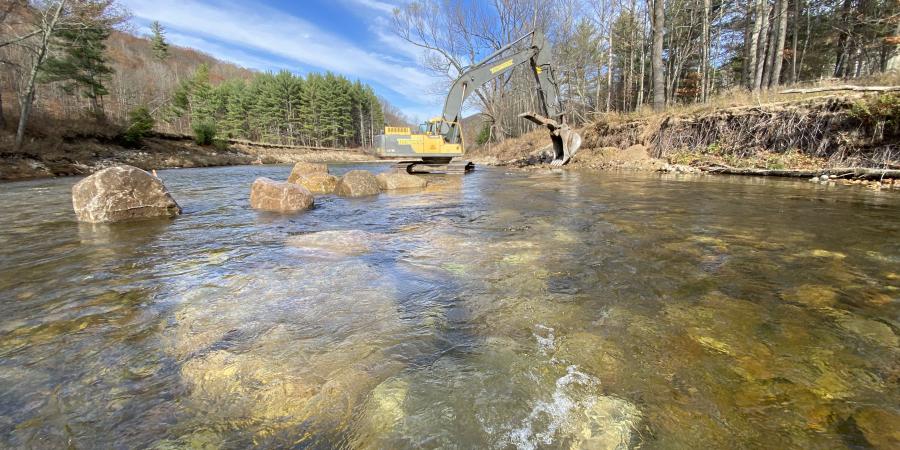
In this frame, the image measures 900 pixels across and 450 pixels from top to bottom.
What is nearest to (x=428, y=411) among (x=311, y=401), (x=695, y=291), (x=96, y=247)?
(x=311, y=401)

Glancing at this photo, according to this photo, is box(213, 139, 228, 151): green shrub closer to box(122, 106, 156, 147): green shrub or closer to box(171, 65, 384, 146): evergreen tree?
box(122, 106, 156, 147): green shrub

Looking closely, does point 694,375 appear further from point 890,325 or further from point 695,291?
point 890,325

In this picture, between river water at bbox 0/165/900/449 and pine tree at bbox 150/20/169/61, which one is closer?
river water at bbox 0/165/900/449

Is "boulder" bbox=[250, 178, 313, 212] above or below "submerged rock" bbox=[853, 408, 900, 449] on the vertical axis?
above

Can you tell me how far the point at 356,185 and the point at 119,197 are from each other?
16.4ft

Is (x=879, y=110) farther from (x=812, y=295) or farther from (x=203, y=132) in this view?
(x=203, y=132)

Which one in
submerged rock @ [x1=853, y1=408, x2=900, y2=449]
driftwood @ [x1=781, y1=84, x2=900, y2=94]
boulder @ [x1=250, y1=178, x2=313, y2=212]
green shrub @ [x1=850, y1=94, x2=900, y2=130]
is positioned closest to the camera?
submerged rock @ [x1=853, y1=408, x2=900, y2=449]

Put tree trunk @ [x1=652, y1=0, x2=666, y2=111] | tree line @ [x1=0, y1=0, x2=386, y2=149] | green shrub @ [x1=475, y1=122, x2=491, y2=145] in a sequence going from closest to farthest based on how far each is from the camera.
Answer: tree trunk @ [x1=652, y1=0, x2=666, y2=111] → green shrub @ [x1=475, y1=122, x2=491, y2=145] → tree line @ [x1=0, y1=0, x2=386, y2=149]

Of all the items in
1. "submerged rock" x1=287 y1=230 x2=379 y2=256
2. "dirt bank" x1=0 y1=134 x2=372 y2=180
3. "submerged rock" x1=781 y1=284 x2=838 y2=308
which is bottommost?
"submerged rock" x1=781 y1=284 x2=838 y2=308

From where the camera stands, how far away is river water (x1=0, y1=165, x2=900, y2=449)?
1657 mm

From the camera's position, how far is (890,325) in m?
2.40

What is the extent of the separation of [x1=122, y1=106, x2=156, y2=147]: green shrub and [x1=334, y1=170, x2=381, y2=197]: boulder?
74.5ft

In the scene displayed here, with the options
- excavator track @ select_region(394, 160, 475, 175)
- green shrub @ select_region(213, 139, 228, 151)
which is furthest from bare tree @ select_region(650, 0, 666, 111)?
green shrub @ select_region(213, 139, 228, 151)

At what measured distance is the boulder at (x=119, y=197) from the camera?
6.26 meters
